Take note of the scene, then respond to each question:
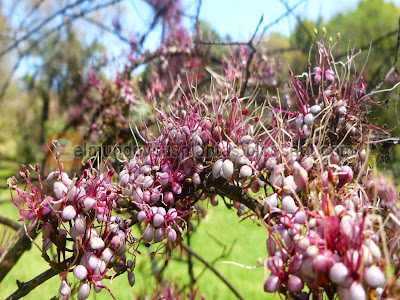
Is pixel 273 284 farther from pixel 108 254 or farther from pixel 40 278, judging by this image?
pixel 40 278

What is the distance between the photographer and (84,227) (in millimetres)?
421

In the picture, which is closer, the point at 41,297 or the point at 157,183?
the point at 157,183

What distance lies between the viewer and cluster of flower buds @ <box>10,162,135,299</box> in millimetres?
417

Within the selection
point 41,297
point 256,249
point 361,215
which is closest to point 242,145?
point 361,215

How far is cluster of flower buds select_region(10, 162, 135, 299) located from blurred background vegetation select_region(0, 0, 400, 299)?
36 centimetres

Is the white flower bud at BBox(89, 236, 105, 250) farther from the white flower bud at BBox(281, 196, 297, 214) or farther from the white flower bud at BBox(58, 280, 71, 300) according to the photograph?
the white flower bud at BBox(281, 196, 297, 214)

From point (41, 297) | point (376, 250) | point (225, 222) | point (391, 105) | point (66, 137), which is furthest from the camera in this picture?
point (66, 137)

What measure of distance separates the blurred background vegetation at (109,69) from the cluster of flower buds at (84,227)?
356 millimetres

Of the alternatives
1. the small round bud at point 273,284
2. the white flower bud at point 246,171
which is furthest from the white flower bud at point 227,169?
the small round bud at point 273,284

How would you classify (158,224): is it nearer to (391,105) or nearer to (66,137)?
(391,105)

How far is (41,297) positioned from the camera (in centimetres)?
103

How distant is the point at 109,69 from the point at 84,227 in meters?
1.18

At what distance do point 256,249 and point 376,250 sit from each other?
1.98m

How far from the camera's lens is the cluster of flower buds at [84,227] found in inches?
16.4
